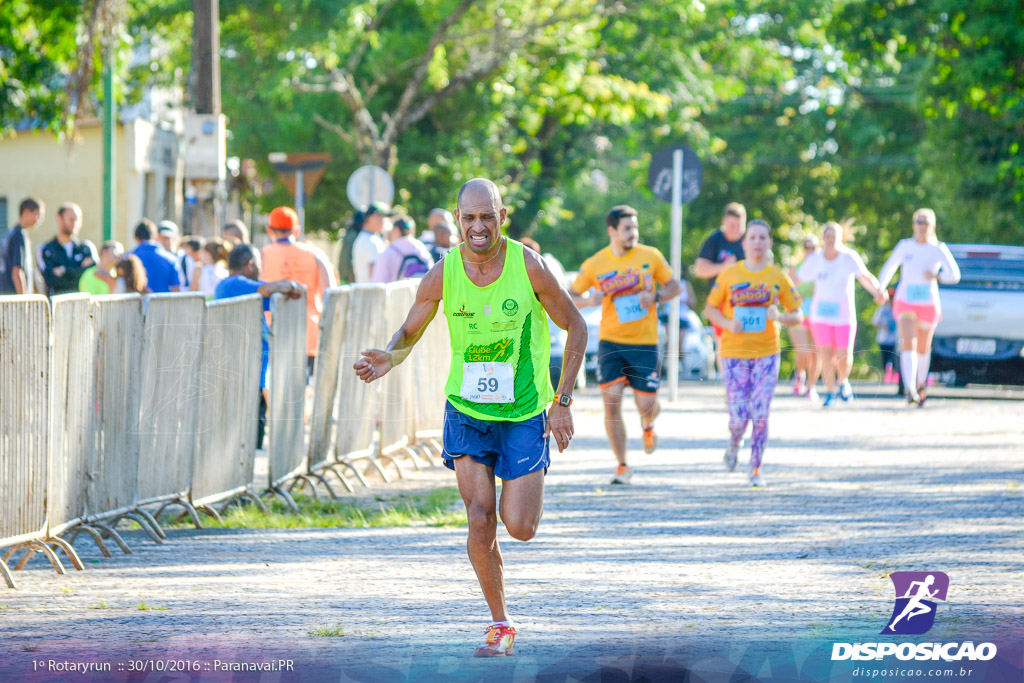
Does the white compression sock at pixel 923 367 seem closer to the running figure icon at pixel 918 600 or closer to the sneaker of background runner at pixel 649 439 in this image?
the sneaker of background runner at pixel 649 439

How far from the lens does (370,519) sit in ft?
32.3

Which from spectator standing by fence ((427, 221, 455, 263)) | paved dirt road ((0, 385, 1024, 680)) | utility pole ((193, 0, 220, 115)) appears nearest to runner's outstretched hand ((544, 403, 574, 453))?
paved dirt road ((0, 385, 1024, 680))

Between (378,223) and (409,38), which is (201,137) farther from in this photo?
(409,38)

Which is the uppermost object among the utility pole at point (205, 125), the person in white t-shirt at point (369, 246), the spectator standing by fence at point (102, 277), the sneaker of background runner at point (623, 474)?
the utility pole at point (205, 125)

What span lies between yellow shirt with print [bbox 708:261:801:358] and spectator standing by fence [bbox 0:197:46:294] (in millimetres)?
6344

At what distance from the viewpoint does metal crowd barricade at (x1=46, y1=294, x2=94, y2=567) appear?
25.8 feet

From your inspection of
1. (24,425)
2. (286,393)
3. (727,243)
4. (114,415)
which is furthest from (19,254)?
(24,425)

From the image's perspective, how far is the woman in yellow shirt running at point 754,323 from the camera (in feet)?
37.2

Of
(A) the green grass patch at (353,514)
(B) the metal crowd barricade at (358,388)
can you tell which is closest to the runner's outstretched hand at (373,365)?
(A) the green grass patch at (353,514)

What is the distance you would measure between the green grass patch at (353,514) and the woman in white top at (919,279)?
26.6 feet

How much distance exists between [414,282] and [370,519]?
378cm

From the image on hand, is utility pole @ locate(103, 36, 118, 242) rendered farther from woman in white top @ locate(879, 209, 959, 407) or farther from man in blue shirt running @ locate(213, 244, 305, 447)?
woman in white top @ locate(879, 209, 959, 407)
